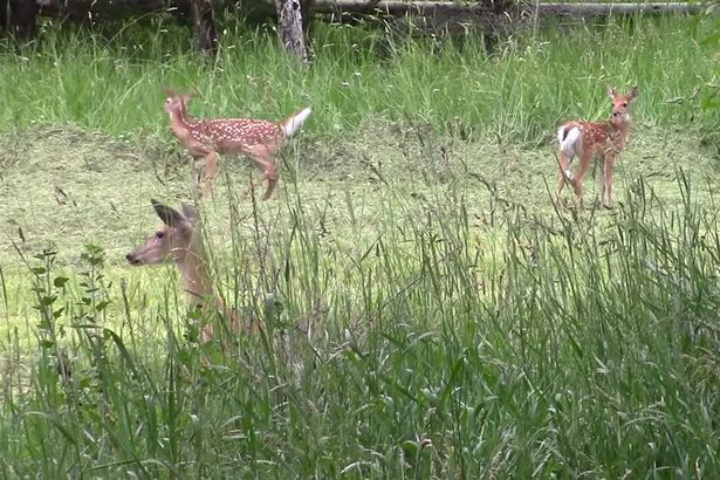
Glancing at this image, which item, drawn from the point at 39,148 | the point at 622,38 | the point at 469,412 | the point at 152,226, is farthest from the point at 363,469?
the point at 622,38

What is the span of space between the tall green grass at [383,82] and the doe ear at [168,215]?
3.82m

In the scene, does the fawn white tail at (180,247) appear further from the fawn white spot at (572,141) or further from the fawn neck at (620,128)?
the fawn neck at (620,128)

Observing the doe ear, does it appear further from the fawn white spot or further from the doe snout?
the fawn white spot

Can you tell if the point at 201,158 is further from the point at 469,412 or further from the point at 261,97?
the point at 469,412

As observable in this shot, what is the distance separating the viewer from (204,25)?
1200 cm

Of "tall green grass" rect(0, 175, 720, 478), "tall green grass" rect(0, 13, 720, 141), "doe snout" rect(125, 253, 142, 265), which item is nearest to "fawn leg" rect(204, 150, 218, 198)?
"tall green grass" rect(0, 13, 720, 141)

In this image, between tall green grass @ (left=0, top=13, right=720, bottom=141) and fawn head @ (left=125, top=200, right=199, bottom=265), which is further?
tall green grass @ (left=0, top=13, right=720, bottom=141)

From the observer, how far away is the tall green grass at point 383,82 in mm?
10375

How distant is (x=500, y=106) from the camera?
34.4 ft

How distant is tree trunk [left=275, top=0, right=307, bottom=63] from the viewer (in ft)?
37.5

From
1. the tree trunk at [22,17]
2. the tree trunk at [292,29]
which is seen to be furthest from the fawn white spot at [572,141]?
the tree trunk at [22,17]

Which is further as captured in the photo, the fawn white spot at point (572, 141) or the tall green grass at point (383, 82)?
the tall green grass at point (383, 82)

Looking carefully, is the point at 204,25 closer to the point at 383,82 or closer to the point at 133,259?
the point at 383,82

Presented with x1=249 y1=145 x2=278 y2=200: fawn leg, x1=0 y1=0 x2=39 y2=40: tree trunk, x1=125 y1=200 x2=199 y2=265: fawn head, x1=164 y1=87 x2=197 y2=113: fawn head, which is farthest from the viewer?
x1=0 y1=0 x2=39 y2=40: tree trunk
